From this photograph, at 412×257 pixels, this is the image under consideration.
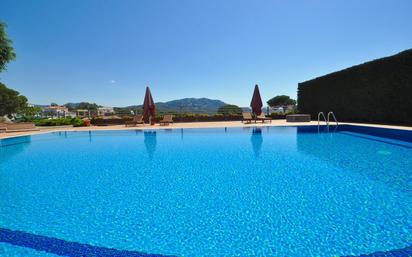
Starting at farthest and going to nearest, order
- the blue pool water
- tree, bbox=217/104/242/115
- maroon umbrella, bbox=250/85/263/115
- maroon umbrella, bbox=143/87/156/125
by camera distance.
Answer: tree, bbox=217/104/242/115
maroon umbrella, bbox=250/85/263/115
maroon umbrella, bbox=143/87/156/125
the blue pool water

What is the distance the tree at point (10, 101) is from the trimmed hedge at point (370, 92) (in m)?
66.4

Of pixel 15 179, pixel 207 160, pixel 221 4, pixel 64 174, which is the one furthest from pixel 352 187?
pixel 221 4

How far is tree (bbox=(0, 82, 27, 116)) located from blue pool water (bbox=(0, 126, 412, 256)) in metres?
63.1

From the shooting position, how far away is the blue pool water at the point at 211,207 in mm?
2266

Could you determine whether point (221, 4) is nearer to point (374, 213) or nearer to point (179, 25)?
point (179, 25)

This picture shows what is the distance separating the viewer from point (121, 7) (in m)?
12.5

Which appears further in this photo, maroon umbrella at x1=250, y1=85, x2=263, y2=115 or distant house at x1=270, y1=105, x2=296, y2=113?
distant house at x1=270, y1=105, x2=296, y2=113

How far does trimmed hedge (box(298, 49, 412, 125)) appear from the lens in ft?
34.3

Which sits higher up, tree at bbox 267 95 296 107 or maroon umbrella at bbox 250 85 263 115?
tree at bbox 267 95 296 107

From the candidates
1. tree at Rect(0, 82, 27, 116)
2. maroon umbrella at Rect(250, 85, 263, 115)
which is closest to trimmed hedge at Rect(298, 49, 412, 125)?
maroon umbrella at Rect(250, 85, 263, 115)

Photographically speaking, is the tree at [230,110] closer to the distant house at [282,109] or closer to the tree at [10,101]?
the distant house at [282,109]

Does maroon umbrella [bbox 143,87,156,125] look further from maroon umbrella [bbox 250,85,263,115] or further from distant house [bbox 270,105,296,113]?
distant house [bbox 270,105,296,113]

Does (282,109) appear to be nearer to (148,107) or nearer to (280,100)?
(148,107)

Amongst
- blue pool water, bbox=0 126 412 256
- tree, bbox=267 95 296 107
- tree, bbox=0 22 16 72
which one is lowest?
blue pool water, bbox=0 126 412 256
